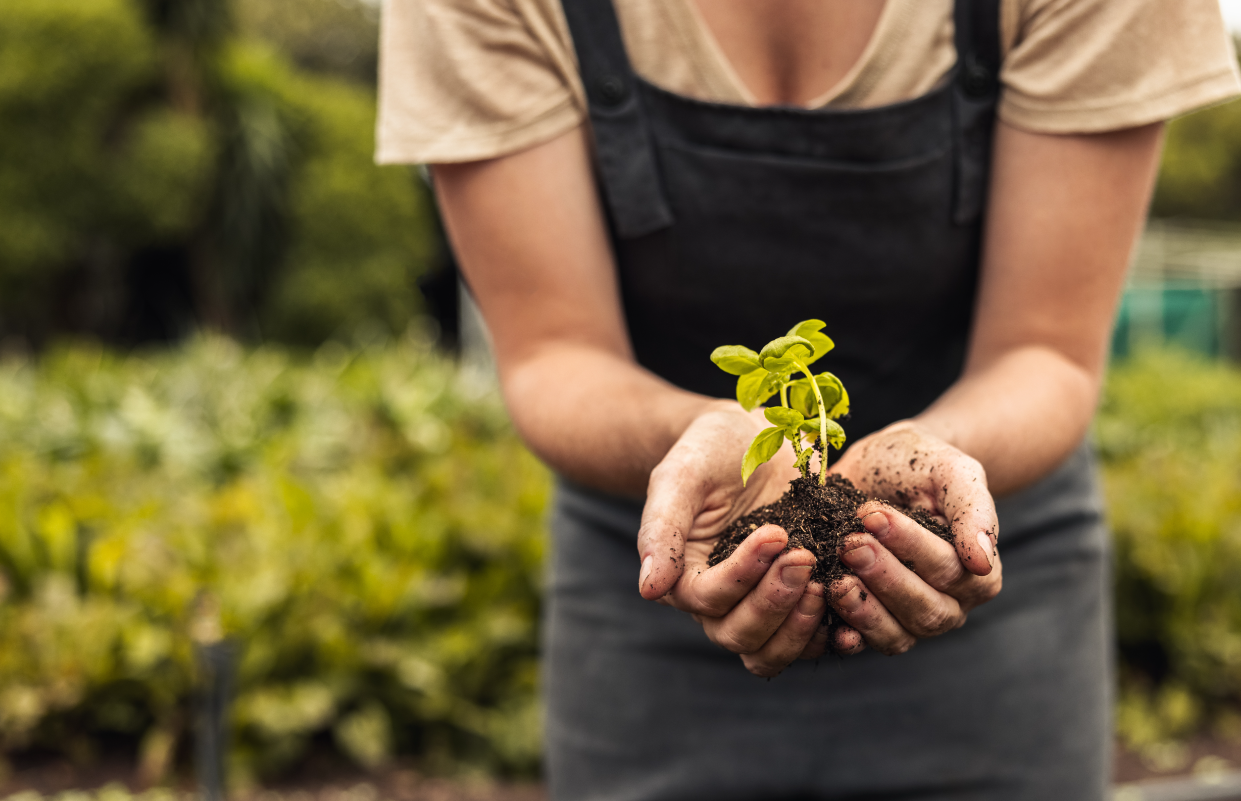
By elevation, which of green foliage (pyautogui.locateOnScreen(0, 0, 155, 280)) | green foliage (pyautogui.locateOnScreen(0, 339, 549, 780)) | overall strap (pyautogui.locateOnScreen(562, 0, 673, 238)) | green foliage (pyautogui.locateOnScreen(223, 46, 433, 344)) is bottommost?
green foliage (pyautogui.locateOnScreen(223, 46, 433, 344))

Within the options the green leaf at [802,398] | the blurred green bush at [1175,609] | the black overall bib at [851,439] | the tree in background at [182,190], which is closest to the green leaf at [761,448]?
the green leaf at [802,398]

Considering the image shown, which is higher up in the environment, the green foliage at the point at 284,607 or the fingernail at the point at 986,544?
the fingernail at the point at 986,544

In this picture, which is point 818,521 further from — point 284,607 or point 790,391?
point 284,607

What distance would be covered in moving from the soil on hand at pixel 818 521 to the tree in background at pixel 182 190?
16262 mm

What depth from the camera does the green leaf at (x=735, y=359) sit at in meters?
1.29

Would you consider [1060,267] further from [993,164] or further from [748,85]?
[748,85]

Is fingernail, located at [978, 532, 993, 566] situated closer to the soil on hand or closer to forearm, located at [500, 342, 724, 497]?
the soil on hand

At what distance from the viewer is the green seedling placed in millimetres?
1268

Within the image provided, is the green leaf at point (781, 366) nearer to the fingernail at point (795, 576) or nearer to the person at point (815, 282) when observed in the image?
the person at point (815, 282)

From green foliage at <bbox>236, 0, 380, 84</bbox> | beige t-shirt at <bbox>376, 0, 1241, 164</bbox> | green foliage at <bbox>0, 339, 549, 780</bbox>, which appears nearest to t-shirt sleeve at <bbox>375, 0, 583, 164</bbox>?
beige t-shirt at <bbox>376, 0, 1241, 164</bbox>

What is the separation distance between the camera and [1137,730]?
174 inches

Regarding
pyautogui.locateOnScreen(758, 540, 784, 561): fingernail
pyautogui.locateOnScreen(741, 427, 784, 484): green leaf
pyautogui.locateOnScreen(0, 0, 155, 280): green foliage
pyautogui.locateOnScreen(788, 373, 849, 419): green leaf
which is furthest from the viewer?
pyautogui.locateOnScreen(0, 0, 155, 280): green foliage

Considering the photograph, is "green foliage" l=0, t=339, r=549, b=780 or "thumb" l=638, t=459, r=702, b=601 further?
"green foliage" l=0, t=339, r=549, b=780

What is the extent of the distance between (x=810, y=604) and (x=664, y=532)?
0.18 m
